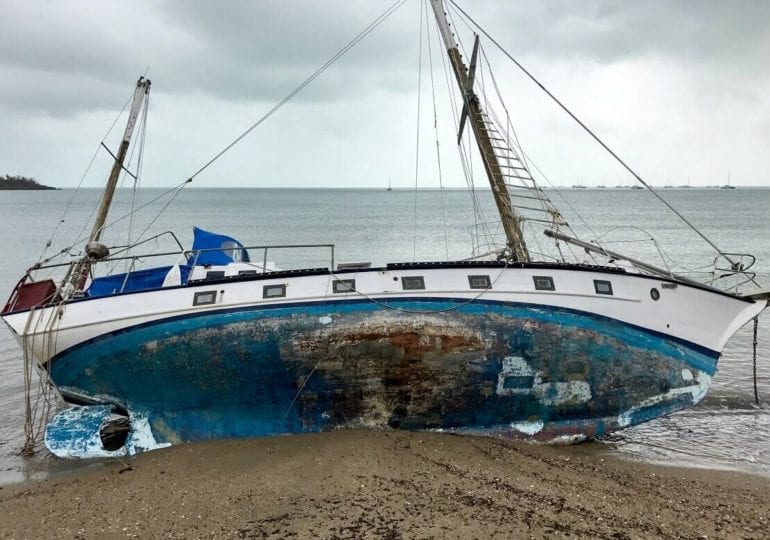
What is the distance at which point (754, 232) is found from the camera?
6391cm

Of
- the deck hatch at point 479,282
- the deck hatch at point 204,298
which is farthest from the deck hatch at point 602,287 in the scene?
the deck hatch at point 204,298

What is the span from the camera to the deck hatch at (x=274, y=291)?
9.75m

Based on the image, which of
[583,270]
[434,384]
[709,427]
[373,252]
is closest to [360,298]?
[434,384]

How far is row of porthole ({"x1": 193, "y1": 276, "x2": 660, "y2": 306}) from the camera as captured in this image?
974cm

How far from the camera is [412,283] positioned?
10039 mm

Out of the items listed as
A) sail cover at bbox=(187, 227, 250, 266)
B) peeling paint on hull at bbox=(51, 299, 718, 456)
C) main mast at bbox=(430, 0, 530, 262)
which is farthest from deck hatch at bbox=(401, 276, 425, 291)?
sail cover at bbox=(187, 227, 250, 266)

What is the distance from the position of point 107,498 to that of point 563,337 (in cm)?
789

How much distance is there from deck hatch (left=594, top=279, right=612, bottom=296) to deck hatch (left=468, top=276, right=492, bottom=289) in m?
2.03

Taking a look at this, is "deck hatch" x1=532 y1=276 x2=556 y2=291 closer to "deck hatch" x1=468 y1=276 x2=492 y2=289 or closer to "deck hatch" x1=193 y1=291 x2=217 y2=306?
"deck hatch" x1=468 y1=276 x2=492 y2=289

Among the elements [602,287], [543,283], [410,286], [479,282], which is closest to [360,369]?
[410,286]

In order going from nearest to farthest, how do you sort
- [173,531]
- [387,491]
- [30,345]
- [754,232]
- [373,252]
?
[173,531] → [387,491] → [30,345] → [373,252] → [754,232]

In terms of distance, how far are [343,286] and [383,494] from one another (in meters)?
3.51

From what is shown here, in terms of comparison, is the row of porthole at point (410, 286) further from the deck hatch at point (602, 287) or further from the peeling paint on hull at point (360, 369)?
the peeling paint on hull at point (360, 369)

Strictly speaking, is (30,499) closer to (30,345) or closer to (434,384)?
(30,345)
